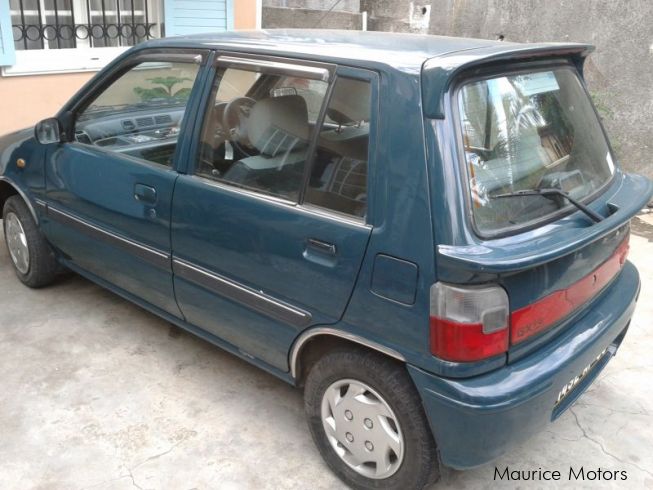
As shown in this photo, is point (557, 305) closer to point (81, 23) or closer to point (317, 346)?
point (317, 346)

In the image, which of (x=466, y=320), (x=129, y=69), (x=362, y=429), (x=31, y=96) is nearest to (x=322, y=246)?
(x=466, y=320)

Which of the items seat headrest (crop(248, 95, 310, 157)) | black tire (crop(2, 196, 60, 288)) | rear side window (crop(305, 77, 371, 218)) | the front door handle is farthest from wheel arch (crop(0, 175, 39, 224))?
rear side window (crop(305, 77, 371, 218))

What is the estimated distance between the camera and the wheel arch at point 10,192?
3805mm

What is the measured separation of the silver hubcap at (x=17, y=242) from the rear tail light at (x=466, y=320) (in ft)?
9.65

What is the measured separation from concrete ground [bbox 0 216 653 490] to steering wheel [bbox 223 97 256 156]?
1.26 metres

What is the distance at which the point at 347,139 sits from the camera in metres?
2.32

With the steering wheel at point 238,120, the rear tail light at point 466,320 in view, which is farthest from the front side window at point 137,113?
the rear tail light at point 466,320

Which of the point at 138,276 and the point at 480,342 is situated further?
the point at 138,276

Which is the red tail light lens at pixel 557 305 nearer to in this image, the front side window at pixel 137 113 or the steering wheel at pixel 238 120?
the steering wheel at pixel 238 120

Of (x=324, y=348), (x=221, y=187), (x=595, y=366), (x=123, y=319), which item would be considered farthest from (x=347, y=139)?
(x=123, y=319)

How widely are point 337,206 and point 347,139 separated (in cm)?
25

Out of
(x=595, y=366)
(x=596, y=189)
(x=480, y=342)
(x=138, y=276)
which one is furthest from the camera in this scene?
(x=138, y=276)

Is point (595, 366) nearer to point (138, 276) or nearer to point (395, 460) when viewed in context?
point (395, 460)

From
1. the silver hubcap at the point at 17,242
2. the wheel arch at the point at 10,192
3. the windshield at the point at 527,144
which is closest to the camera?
the windshield at the point at 527,144
